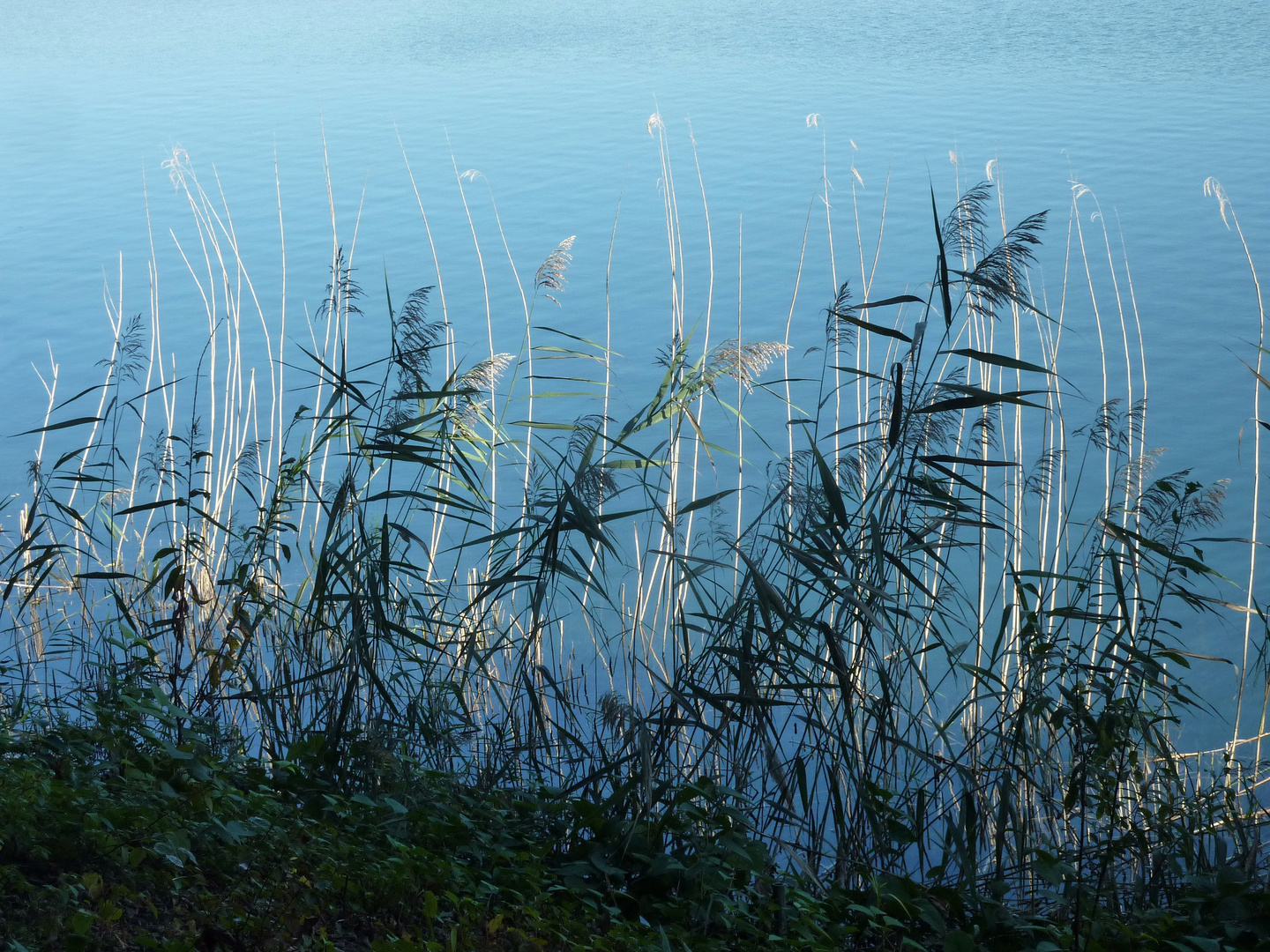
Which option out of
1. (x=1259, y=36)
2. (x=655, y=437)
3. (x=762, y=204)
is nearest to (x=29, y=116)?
(x=762, y=204)

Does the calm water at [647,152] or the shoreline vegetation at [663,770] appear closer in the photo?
the shoreline vegetation at [663,770]

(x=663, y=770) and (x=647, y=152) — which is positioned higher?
(x=647, y=152)

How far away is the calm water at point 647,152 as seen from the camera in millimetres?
6629

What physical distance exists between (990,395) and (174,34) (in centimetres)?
1650

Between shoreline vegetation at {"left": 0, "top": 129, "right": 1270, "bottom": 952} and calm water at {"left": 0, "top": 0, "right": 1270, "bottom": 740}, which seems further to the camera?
calm water at {"left": 0, "top": 0, "right": 1270, "bottom": 740}

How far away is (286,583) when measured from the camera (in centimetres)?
433

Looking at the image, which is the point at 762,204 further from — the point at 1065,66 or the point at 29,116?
the point at 29,116

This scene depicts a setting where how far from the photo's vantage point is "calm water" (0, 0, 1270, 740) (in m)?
6.63

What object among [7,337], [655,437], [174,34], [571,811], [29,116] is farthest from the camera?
[174,34]

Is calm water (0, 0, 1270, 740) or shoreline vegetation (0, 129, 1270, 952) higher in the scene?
calm water (0, 0, 1270, 740)

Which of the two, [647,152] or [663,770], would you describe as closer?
[663,770]

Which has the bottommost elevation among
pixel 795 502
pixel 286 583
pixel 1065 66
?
pixel 286 583

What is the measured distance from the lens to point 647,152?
30.6 feet

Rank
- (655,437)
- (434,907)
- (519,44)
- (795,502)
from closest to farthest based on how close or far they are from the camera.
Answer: (434,907), (795,502), (655,437), (519,44)
